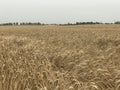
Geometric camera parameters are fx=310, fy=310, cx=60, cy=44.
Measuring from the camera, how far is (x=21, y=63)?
4.63m

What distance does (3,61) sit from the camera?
4902 millimetres

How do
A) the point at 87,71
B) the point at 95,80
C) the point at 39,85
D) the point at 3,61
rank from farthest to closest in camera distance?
the point at 3,61 < the point at 87,71 < the point at 95,80 < the point at 39,85

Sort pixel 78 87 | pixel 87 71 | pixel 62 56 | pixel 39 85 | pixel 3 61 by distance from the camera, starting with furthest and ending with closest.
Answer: pixel 62 56, pixel 3 61, pixel 87 71, pixel 39 85, pixel 78 87

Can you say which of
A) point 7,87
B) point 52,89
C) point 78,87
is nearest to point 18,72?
point 7,87

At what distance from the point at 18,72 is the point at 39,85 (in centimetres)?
39

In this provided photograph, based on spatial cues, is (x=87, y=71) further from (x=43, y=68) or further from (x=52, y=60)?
(x=52, y=60)

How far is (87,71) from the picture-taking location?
452 cm

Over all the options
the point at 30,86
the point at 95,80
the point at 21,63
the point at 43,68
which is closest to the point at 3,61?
the point at 21,63

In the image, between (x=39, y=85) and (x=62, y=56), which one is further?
(x=62, y=56)

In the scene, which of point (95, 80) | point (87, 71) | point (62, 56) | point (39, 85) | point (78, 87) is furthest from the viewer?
point (62, 56)

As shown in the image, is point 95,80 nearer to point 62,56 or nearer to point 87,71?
point 87,71

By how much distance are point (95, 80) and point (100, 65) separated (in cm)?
82

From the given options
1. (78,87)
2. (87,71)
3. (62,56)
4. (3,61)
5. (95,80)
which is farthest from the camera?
(62,56)

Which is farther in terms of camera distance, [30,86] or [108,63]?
[108,63]
